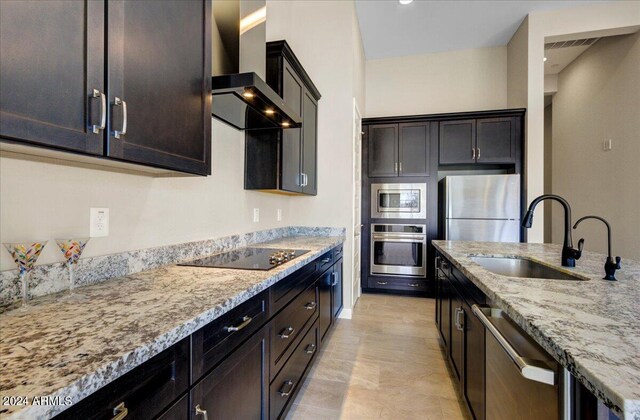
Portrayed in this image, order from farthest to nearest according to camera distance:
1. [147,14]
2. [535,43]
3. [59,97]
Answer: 1. [535,43]
2. [147,14]
3. [59,97]

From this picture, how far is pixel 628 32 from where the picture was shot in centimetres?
330

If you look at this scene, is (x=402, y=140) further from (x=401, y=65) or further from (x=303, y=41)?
(x=303, y=41)

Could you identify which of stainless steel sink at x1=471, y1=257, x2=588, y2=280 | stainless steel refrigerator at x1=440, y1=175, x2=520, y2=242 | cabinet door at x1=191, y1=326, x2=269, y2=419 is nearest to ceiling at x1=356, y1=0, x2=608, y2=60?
stainless steel refrigerator at x1=440, y1=175, x2=520, y2=242

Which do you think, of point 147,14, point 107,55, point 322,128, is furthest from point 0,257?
point 322,128

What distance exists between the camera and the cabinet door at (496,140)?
365 cm

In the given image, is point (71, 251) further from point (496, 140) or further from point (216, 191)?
point (496, 140)

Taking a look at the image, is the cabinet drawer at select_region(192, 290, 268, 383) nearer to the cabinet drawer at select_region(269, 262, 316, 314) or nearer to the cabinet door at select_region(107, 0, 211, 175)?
the cabinet drawer at select_region(269, 262, 316, 314)

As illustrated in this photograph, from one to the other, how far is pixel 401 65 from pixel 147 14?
169 inches

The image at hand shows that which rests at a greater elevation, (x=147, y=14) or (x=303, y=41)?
(x=303, y=41)

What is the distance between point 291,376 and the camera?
163cm

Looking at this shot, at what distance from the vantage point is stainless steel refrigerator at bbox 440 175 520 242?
3516 millimetres

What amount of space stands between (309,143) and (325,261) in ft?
4.08

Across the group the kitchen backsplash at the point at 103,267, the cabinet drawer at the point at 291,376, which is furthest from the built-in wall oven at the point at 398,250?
the kitchen backsplash at the point at 103,267

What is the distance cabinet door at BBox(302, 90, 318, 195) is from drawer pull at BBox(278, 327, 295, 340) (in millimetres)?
1469
